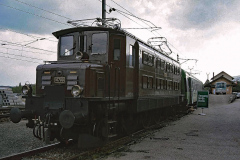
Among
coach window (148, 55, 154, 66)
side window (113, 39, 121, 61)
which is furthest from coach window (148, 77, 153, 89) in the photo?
side window (113, 39, 121, 61)

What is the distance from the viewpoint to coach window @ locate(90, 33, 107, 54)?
903cm

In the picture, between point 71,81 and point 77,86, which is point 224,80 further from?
point 77,86

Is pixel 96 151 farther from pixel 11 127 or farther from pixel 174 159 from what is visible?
pixel 11 127

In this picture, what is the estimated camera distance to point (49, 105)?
8031 millimetres

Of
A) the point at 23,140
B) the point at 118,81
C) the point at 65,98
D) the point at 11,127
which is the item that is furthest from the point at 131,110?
the point at 11,127

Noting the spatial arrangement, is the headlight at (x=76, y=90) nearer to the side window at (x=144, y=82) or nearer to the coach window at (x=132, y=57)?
the coach window at (x=132, y=57)

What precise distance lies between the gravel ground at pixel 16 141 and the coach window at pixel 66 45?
331 centimetres

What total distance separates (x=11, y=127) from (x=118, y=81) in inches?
269

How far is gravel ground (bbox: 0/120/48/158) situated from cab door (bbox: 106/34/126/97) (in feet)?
10.7

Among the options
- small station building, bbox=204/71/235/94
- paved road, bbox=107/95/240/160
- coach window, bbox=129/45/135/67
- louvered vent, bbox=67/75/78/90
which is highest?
small station building, bbox=204/71/235/94

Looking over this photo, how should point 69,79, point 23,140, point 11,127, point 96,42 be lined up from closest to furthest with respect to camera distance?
point 69,79
point 96,42
point 23,140
point 11,127

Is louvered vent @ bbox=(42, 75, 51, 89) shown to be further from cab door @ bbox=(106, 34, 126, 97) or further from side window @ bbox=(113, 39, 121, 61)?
side window @ bbox=(113, 39, 121, 61)

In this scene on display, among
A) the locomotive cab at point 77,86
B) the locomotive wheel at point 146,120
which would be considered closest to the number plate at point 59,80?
the locomotive cab at point 77,86

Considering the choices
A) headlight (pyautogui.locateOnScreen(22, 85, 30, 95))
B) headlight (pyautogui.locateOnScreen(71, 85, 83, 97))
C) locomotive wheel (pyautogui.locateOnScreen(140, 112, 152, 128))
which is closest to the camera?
headlight (pyautogui.locateOnScreen(71, 85, 83, 97))
